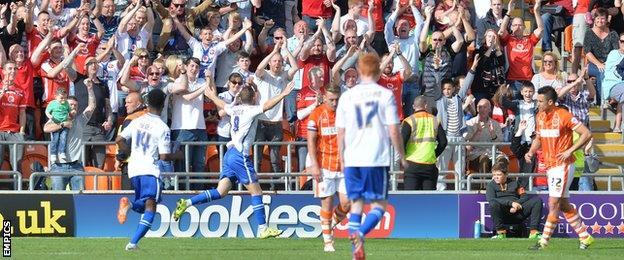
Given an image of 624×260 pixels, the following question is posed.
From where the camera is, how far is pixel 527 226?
24.5 metres

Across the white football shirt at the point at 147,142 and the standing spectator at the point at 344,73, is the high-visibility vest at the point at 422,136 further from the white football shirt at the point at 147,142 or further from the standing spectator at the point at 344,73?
the white football shirt at the point at 147,142

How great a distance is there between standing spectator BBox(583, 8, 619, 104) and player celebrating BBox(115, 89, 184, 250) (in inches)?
480

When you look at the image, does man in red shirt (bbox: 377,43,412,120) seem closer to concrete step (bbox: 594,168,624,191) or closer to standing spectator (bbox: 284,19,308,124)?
standing spectator (bbox: 284,19,308,124)

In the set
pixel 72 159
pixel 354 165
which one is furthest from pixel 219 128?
pixel 354 165

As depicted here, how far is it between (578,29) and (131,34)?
28.3 feet

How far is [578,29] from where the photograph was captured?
2950 cm

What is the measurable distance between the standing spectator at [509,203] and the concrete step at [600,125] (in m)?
5.26

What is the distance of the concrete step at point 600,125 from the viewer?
29.0m

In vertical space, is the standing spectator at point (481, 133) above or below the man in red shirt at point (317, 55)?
below

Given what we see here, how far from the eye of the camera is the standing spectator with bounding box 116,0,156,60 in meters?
26.0

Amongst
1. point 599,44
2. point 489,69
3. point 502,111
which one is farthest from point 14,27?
point 599,44

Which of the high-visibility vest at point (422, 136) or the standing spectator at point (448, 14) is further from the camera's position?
the standing spectator at point (448, 14)

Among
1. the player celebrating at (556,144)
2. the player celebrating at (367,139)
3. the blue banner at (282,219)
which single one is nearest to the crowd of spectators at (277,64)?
the blue banner at (282,219)

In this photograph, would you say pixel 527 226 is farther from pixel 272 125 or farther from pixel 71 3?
pixel 71 3
